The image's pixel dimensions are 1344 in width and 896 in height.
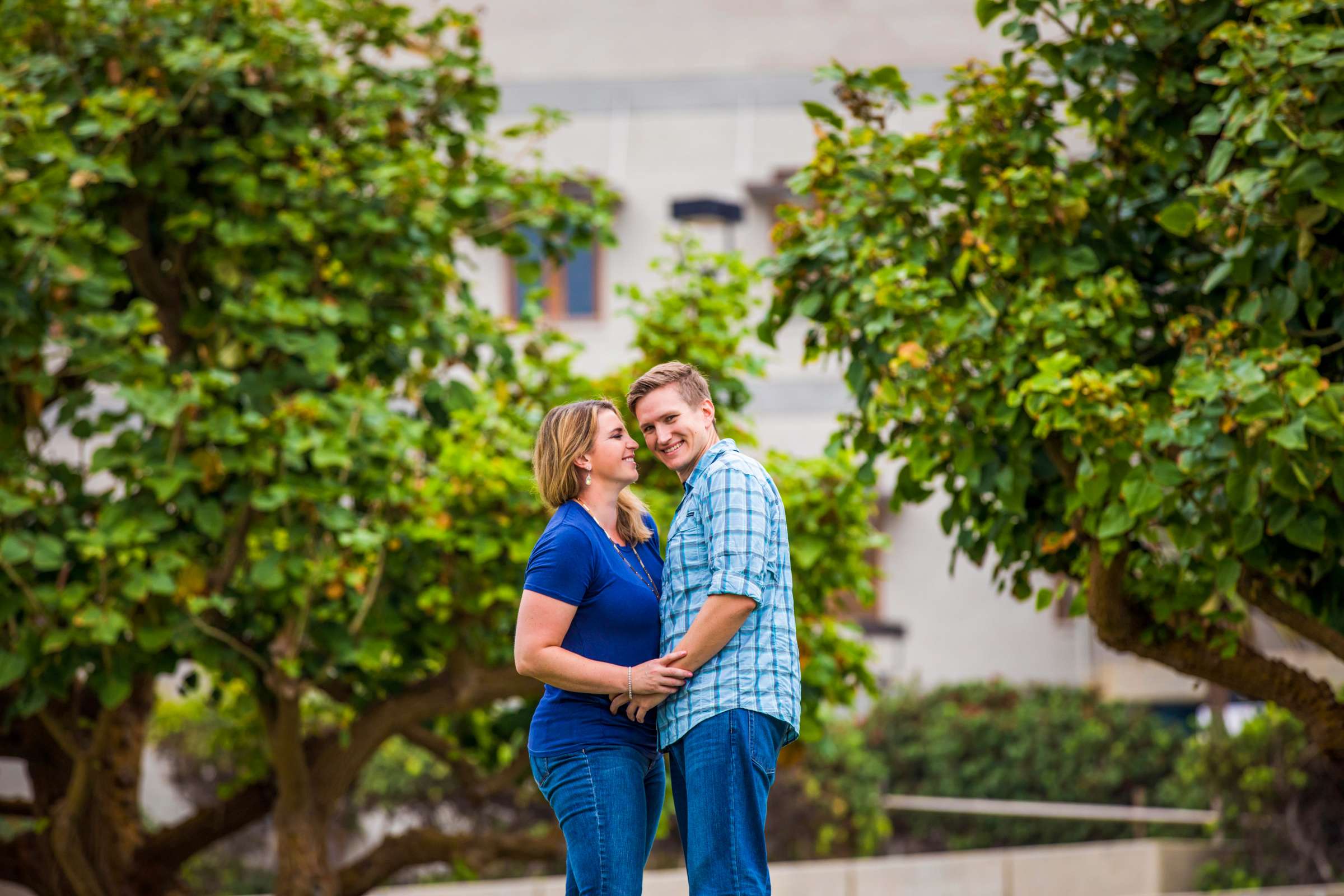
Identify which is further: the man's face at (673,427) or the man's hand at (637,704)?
the man's face at (673,427)

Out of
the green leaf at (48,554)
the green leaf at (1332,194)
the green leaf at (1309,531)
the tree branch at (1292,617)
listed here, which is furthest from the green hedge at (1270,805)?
the green leaf at (48,554)

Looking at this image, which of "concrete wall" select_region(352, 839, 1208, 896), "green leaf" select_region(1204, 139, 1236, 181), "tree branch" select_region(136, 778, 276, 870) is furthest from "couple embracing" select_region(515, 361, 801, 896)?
"concrete wall" select_region(352, 839, 1208, 896)

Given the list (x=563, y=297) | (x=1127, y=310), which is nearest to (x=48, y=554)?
(x=1127, y=310)

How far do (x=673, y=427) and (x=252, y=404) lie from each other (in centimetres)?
317

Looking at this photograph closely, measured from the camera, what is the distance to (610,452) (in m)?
3.39

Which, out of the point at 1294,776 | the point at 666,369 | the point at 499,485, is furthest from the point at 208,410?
the point at 1294,776

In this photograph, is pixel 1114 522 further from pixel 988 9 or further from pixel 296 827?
pixel 296 827

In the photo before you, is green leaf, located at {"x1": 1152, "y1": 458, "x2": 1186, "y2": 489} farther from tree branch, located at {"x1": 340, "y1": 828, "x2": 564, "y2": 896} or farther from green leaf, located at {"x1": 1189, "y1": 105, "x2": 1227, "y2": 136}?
tree branch, located at {"x1": 340, "y1": 828, "x2": 564, "y2": 896}

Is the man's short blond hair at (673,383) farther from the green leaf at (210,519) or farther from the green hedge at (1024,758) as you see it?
the green hedge at (1024,758)

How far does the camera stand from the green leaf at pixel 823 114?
4.96 meters

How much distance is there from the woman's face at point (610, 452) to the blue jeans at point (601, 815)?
615 mm

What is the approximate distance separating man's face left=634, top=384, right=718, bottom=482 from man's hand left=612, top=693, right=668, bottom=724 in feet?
1.72

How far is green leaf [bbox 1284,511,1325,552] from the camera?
13.0ft

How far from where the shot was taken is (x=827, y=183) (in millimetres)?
5121
